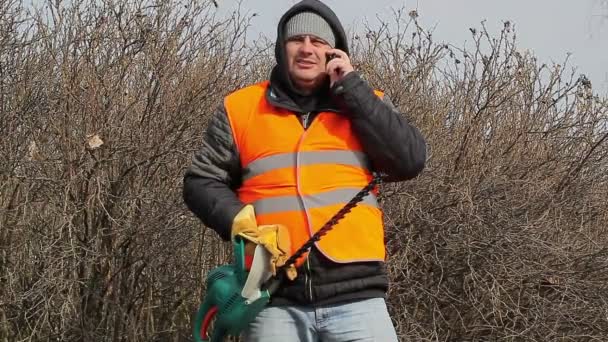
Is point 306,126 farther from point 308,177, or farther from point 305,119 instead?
point 308,177

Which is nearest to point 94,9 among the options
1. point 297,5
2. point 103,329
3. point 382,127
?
point 103,329

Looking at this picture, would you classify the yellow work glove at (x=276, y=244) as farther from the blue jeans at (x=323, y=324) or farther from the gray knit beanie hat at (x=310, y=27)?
the gray knit beanie hat at (x=310, y=27)

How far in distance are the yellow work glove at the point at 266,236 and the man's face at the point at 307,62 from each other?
496mm

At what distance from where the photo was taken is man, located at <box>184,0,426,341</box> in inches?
109

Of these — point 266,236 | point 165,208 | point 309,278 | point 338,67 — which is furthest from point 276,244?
point 165,208

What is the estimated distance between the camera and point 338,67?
9.57 feet

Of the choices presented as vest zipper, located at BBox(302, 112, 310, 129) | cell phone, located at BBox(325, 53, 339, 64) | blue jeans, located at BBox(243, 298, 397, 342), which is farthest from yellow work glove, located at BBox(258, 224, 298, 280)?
cell phone, located at BBox(325, 53, 339, 64)

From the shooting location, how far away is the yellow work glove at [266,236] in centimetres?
274

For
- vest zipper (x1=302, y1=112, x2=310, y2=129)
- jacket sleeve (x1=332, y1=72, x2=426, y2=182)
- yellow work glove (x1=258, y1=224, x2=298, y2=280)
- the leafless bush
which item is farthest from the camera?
the leafless bush

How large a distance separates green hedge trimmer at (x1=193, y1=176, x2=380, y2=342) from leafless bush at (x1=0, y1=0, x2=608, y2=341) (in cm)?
218

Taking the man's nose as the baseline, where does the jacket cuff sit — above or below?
below

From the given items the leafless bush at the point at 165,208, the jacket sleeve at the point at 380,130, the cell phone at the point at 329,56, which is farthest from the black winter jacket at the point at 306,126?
the leafless bush at the point at 165,208

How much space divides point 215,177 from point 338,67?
563 millimetres

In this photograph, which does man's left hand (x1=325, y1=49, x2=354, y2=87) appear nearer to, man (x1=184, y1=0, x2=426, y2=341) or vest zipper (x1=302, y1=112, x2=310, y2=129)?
man (x1=184, y1=0, x2=426, y2=341)
